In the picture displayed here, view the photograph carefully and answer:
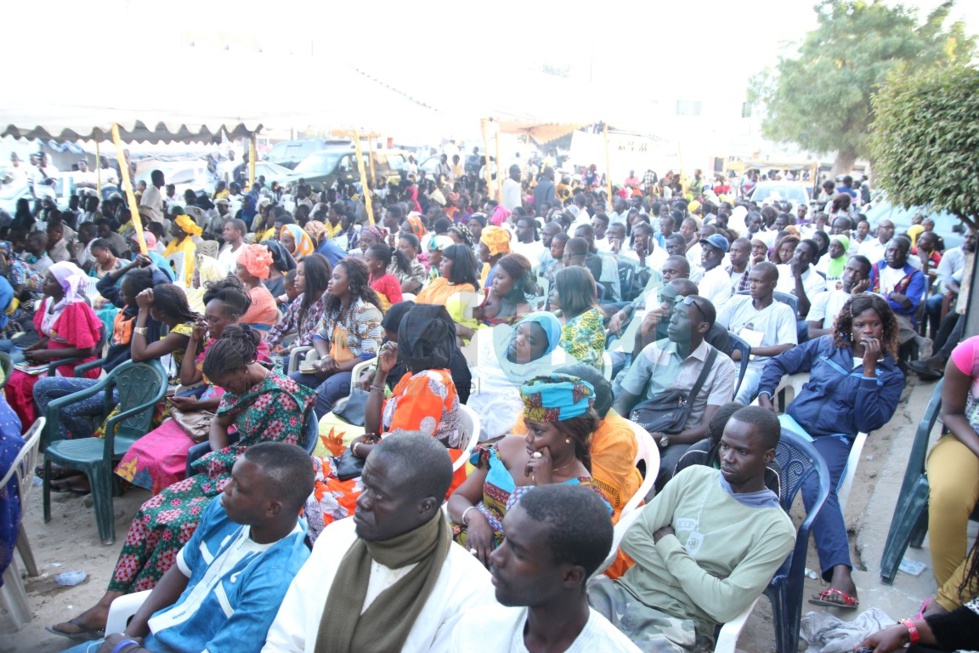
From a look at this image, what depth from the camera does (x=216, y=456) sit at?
3234mm

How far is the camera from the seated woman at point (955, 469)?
3156 millimetres

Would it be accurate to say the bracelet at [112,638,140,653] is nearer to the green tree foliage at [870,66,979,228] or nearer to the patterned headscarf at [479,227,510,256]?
the patterned headscarf at [479,227,510,256]

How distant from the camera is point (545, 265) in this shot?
27.1 feet

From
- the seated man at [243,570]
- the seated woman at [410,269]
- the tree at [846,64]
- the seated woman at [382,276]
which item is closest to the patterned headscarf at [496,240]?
the seated woman at [410,269]

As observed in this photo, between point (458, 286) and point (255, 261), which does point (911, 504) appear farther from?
point (255, 261)

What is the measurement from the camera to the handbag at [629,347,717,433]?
3.98 metres

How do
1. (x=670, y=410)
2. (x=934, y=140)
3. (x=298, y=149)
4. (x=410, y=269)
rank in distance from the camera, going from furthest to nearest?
1. (x=298, y=149)
2. (x=410, y=269)
3. (x=934, y=140)
4. (x=670, y=410)

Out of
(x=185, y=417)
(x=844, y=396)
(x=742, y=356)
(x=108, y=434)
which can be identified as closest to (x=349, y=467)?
(x=185, y=417)

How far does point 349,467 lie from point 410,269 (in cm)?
423

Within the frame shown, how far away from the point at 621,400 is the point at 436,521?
2.26 meters

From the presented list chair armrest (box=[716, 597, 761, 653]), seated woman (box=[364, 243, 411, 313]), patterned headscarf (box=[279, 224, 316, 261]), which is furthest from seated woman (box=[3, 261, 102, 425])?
chair armrest (box=[716, 597, 761, 653])

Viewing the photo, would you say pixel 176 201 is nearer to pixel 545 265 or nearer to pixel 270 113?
pixel 270 113

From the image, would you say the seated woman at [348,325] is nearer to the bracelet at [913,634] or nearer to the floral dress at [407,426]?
the floral dress at [407,426]

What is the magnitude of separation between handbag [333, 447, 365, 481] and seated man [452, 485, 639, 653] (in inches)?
62.0
